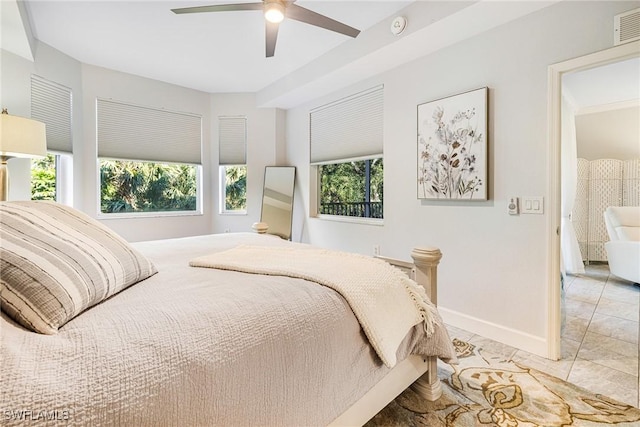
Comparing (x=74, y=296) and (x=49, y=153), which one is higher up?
(x=49, y=153)

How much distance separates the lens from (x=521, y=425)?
149 centimetres

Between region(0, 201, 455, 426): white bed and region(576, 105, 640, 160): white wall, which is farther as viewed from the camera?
region(576, 105, 640, 160): white wall

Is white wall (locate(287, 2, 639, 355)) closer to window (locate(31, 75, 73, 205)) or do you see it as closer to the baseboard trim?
the baseboard trim

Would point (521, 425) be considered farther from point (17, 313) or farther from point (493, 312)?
point (17, 313)

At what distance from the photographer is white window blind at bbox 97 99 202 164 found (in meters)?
3.77

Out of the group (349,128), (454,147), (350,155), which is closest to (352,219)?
(350,155)

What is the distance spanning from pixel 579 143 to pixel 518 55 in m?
4.10

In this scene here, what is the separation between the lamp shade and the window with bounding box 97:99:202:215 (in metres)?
1.48

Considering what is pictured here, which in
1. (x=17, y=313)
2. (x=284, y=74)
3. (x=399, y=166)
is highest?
(x=284, y=74)

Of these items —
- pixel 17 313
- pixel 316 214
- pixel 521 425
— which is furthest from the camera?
pixel 316 214

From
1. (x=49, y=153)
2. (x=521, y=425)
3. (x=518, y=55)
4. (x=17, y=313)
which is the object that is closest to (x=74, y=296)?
(x=17, y=313)

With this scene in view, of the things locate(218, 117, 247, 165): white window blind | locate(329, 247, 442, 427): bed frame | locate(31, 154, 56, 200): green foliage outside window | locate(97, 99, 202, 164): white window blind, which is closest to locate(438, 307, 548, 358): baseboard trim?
locate(329, 247, 442, 427): bed frame

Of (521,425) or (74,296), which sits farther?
(521,425)

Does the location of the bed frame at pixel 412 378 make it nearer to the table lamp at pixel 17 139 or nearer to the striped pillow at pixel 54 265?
the striped pillow at pixel 54 265
